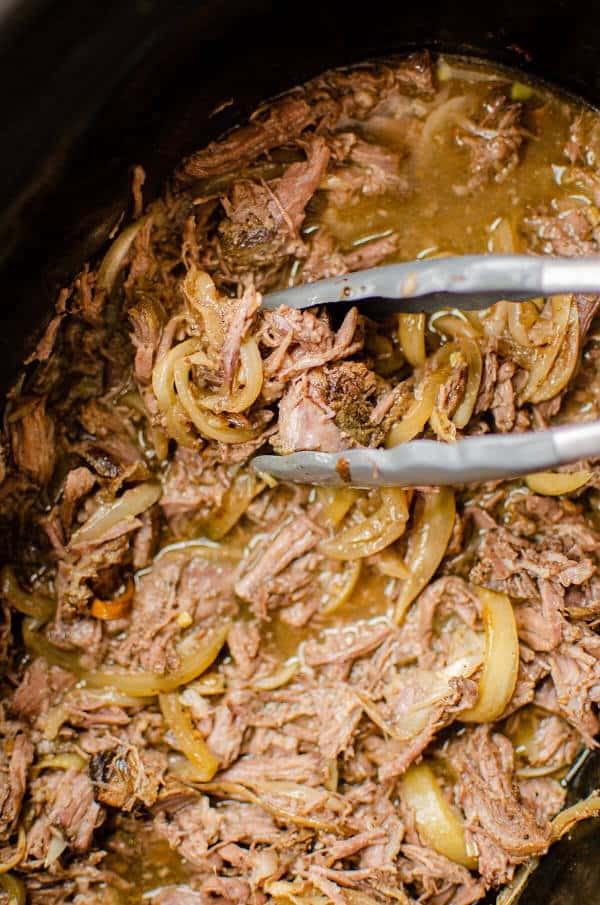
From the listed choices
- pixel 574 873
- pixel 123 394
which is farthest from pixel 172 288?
pixel 574 873

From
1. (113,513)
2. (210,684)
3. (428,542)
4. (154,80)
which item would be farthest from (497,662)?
(154,80)

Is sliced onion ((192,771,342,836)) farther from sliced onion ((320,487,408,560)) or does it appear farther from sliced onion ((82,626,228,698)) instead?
sliced onion ((320,487,408,560))

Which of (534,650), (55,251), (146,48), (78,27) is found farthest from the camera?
(534,650)

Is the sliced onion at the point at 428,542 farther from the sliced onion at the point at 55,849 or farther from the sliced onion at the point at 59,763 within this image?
the sliced onion at the point at 55,849

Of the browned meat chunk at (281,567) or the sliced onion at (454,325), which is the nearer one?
the sliced onion at (454,325)

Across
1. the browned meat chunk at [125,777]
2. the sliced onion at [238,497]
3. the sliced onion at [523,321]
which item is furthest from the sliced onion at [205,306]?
the browned meat chunk at [125,777]

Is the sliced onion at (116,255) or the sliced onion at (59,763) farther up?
the sliced onion at (116,255)

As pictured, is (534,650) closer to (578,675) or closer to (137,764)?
(578,675)

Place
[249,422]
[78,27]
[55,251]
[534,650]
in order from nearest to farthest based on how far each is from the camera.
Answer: [78,27]
[55,251]
[249,422]
[534,650]
